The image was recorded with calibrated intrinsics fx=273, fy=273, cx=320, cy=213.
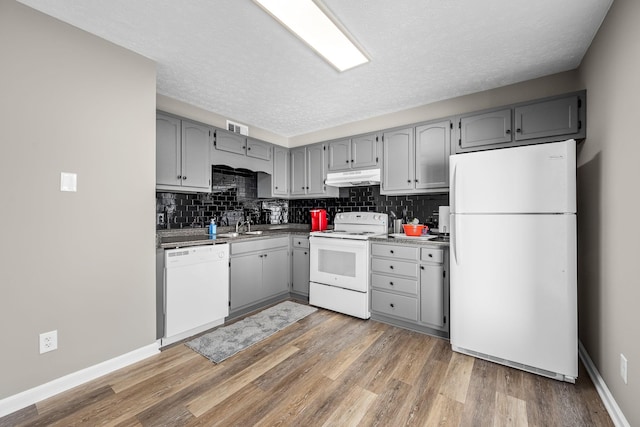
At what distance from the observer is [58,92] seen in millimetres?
1894

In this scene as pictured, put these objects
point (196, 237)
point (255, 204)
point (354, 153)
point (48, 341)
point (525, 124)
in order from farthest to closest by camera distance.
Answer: point (255, 204)
point (354, 153)
point (196, 237)
point (525, 124)
point (48, 341)

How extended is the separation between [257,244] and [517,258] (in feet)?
8.70

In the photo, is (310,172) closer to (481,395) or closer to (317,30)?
(317,30)

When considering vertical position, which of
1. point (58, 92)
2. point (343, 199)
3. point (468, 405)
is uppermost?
point (58, 92)

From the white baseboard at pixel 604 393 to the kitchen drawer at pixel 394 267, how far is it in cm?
139

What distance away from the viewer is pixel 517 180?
2131mm

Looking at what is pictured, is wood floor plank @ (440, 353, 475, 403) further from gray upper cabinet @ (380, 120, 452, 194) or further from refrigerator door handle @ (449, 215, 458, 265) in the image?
gray upper cabinet @ (380, 120, 452, 194)

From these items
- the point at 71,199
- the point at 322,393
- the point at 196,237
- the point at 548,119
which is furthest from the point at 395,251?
the point at 71,199

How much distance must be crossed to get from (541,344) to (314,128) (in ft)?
12.0

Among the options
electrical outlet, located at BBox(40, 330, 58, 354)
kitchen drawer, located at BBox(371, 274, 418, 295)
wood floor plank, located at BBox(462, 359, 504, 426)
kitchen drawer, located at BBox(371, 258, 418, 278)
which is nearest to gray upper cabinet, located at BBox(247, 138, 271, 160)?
kitchen drawer, located at BBox(371, 258, 418, 278)

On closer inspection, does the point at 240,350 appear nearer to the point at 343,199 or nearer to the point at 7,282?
the point at 7,282

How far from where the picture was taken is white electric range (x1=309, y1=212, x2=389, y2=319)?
317 cm

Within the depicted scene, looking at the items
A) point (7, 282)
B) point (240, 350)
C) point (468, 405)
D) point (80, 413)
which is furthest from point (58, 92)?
point (468, 405)

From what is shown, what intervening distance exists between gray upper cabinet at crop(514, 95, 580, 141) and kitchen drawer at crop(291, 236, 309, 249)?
2.61 m
